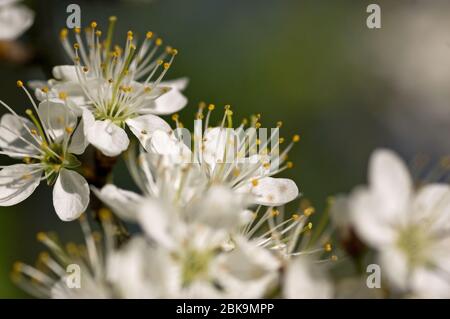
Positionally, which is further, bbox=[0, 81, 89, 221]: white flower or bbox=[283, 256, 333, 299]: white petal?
bbox=[0, 81, 89, 221]: white flower

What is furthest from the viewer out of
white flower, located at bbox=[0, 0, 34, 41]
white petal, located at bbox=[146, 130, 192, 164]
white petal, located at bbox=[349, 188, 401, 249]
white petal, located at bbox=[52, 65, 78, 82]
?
white flower, located at bbox=[0, 0, 34, 41]

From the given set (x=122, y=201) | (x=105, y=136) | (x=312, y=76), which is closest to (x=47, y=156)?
(x=105, y=136)

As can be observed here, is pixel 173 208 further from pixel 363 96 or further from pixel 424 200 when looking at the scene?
pixel 363 96

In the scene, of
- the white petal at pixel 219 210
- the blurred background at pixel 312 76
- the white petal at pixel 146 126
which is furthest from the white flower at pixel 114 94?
the blurred background at pixel 312 76

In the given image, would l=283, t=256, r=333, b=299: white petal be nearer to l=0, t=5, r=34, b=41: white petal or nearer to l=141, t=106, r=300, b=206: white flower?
l=141, t=106, r=300, b=206: white flower

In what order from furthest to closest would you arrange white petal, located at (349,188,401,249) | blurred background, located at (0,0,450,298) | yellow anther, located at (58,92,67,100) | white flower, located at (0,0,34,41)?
1. blurred background, located at (0,0,450,298)
2. white flower, located at (0,0,34,41)
3. yellow anther, located at (58,92,67,100)
4. white petal, located at (349,188,401,249)

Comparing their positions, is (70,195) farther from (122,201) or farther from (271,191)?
(271,191)

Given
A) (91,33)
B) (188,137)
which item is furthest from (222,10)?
(188,137)

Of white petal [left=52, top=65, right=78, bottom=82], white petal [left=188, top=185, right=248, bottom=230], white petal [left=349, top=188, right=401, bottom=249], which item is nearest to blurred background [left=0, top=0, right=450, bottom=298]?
white petal [left=52, top=65, right=78, bottom=82]
